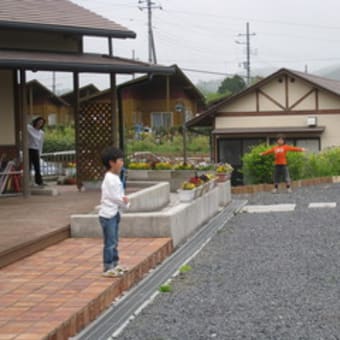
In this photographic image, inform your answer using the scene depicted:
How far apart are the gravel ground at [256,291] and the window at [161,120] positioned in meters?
41.5

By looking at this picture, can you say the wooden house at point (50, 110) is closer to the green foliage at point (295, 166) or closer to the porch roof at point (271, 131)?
the porch roof at point (271, 131)

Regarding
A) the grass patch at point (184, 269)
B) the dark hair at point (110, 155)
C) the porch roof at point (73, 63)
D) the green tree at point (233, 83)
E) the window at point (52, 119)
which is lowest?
the grass patch at point (184, 269)

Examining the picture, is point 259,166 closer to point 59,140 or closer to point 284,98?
point 284,98

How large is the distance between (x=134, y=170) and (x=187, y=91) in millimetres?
34645

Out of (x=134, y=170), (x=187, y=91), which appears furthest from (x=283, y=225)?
(x=187, y=91)

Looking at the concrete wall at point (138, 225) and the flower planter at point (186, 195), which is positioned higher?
the flower planter at point (186, 195)

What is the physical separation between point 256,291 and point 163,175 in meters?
10.7

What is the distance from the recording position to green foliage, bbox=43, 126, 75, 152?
119 feet

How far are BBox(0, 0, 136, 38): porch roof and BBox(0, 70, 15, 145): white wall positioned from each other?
110cm

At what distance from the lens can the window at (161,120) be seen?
53.3m

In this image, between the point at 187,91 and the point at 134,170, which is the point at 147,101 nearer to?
the point at 187,91

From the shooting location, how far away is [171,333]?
19.3 ft

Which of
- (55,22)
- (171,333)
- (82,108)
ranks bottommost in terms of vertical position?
(171,333)

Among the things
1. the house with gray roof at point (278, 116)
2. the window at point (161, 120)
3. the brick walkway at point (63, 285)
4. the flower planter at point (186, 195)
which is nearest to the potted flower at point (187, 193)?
the flower planter at point (186, 195)
